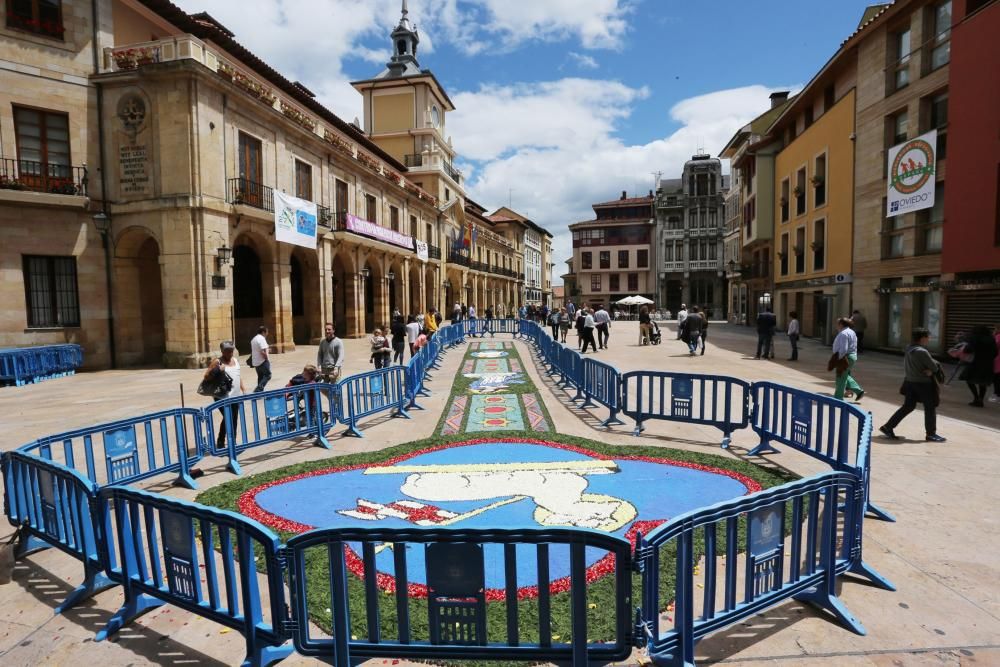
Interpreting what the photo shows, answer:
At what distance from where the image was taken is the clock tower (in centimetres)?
4103

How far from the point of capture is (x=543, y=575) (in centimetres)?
267

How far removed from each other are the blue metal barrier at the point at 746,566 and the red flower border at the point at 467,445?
0.94 feet

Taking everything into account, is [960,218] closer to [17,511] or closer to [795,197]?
[795,197]

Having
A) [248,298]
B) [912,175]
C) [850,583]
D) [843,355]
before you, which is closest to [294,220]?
[248,298]

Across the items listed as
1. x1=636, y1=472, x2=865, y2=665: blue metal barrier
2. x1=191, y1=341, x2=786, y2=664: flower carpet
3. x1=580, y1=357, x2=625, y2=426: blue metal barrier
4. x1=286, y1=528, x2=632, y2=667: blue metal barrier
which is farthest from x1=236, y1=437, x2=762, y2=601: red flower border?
x1=580, y1=357, x2=625, y2=426: blue metal barrier

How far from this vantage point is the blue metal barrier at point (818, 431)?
16.5 ft

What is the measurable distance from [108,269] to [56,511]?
16141mm

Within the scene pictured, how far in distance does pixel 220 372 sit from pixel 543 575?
6.24 metres

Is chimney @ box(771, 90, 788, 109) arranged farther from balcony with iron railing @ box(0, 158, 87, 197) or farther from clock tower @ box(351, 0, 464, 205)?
balcony with iron railing @ box(0, 158, 87, 197)

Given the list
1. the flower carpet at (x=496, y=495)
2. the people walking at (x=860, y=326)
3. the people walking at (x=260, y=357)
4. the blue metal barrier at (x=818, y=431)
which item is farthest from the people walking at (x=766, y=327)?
the people walking at (x=260, y=357)

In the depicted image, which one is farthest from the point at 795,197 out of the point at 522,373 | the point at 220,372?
the point at 220,372

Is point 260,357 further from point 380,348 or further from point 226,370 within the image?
point 380,348

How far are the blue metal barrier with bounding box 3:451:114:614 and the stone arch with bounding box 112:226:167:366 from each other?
1447 cm

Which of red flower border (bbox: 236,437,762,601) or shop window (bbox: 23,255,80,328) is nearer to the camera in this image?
red flower border (bbox: 236,437,762,601)
